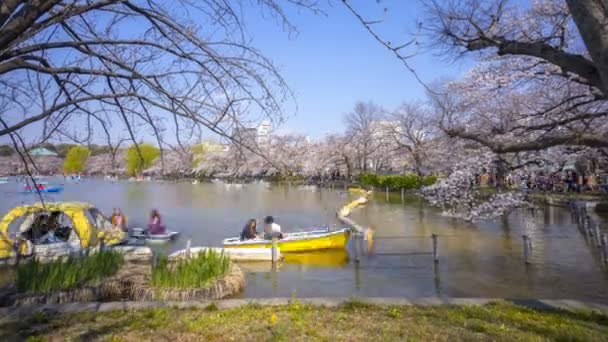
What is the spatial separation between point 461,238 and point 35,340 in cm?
1464

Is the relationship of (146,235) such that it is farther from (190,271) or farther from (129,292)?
(190,271)

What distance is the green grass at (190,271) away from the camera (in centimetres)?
771

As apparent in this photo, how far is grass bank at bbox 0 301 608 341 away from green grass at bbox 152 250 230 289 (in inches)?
61.4

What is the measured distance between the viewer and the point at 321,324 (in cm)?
532

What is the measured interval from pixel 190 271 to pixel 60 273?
7.05ft

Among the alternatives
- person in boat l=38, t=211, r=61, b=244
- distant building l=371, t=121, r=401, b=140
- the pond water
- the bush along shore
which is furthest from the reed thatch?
distant building l=371, t=121, r=401, b=140

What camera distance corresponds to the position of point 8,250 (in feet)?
38.2

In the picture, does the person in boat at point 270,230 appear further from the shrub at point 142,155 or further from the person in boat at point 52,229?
the shrub at point 142,155

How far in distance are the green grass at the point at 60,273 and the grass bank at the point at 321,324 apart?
5.82ft

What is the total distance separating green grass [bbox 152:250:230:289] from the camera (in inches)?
303

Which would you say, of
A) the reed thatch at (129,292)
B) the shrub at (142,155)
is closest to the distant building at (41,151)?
the shrub at (142,155)

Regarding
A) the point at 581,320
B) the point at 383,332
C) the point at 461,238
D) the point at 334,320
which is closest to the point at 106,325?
the point at 334,320

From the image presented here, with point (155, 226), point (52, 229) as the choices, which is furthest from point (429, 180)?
point (52, 229)

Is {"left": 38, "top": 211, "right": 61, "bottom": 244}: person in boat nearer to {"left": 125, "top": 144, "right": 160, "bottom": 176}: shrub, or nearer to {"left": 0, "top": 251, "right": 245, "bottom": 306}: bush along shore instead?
{"left": 0, "top": 251, "right": 245, "bottom": 306}: bush along shore
